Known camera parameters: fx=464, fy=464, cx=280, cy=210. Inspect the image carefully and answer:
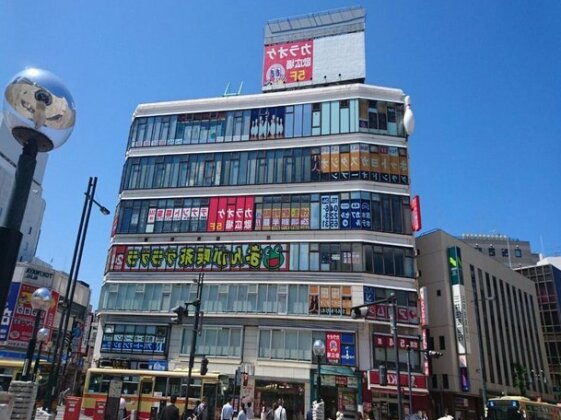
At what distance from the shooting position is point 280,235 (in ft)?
120

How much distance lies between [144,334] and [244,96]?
2216 cm

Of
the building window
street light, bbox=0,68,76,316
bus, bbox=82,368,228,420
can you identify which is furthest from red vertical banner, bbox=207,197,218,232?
street light, bbox=0,68,76,316

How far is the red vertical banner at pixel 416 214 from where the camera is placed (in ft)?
118

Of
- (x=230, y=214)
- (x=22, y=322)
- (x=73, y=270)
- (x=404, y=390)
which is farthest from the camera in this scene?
(x=22, y=322)

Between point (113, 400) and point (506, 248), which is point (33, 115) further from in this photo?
point (506, 248)

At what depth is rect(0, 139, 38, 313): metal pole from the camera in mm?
3680

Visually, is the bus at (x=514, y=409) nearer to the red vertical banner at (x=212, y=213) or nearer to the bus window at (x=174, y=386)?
the bus window at (x=174, y=386)

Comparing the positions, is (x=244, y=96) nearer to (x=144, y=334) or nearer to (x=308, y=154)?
(x=308, y=154)

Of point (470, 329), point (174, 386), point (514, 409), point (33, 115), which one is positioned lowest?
point (514, 409)

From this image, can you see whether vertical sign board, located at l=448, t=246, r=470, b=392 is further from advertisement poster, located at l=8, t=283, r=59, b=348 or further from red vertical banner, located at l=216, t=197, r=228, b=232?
advertisement poster, located at l=8, t=283, r=59, b=348

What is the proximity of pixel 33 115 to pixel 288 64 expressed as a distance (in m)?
42.6

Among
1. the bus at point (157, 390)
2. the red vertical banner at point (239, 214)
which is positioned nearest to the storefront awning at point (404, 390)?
the bus at point (157, 390)

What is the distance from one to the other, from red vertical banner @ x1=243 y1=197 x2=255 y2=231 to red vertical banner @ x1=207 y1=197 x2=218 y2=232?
2.61m

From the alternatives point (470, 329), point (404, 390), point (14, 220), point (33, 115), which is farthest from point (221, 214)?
point (14, 220)
